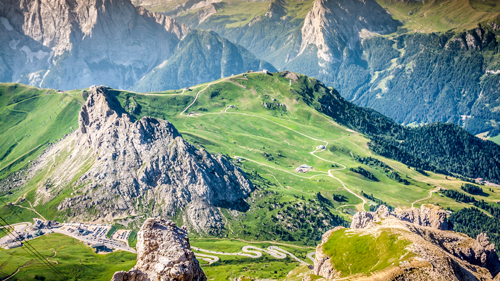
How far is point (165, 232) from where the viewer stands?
33.0 meters

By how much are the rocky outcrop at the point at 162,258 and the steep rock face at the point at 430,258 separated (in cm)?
6897

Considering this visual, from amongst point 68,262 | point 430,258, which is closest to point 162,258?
point 430,258

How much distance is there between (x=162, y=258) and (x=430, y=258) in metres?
80.4

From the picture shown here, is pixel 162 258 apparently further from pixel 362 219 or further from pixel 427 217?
pixel 427 217

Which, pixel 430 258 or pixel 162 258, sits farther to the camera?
pixel 430 258

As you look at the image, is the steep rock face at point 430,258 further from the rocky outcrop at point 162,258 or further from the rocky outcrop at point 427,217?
the rocky outcrop at point 162,258

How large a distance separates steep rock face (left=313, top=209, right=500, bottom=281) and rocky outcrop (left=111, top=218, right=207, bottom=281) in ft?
226

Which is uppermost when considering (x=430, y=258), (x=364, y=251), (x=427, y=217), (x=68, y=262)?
(x=430, y=258)

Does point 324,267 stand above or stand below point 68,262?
above

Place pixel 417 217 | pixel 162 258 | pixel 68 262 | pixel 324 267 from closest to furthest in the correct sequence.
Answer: pixel 162 258
pixel 324 267
pixel 417 217
pixel 68 262

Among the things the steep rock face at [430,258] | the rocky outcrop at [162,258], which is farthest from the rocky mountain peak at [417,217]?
the rocky outcrop at [162,258]

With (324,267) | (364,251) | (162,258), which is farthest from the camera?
(324,267)

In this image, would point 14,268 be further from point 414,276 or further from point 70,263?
point 414,276

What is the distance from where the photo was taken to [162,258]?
3100cm
